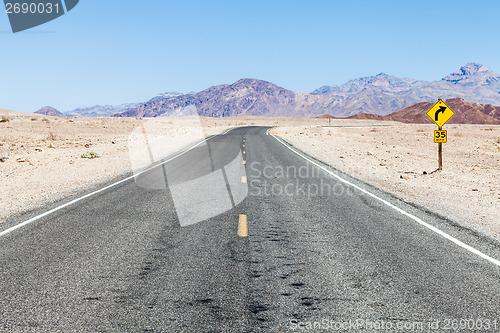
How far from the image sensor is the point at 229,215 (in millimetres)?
8414

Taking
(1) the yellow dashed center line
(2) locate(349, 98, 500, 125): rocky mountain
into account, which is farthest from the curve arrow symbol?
(2) locate(349, 98, 500, 125): rocky mountain

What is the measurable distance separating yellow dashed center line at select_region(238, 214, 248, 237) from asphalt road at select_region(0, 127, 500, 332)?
7 centimetres

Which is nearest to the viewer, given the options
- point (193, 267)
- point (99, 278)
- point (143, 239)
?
point (99, 278)

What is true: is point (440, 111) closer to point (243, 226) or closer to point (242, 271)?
point (243, 226)

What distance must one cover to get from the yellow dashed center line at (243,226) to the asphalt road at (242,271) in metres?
0.07

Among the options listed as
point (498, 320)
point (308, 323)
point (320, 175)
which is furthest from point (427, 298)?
point (320, 175)

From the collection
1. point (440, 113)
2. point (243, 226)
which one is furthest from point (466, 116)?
point (243, 226)

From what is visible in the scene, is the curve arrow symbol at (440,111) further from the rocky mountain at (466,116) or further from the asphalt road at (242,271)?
the rocky mountain at (466,116)

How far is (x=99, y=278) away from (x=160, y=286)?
0.85 m

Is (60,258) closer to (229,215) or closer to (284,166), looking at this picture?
(229,215)

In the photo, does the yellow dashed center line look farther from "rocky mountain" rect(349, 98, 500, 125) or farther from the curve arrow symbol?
"rocky mountain" rect(349, 98, 500, 125)

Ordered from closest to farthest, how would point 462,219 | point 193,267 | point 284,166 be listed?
point 193,267 < point 462,219 < point 284,166

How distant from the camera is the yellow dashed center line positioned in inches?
273

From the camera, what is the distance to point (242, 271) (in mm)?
5199
